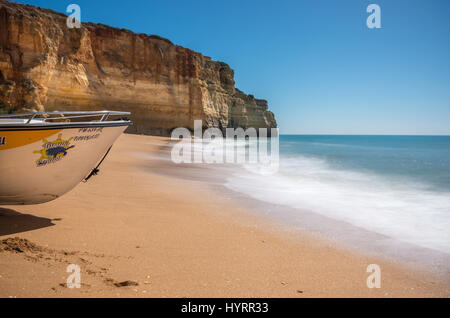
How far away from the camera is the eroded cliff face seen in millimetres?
20625

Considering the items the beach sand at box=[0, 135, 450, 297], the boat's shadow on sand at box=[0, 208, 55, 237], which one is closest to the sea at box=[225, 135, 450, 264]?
the beach sand at box=[0, 135, 450, 297]

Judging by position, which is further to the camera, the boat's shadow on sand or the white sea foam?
the white sea foam

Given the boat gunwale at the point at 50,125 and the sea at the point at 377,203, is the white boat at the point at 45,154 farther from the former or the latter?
the sea at the point at 377,203

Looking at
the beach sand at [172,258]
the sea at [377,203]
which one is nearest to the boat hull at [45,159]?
the beach sand at [172,258]

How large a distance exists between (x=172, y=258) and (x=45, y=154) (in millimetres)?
2170

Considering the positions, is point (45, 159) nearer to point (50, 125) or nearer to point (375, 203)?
point (50, 125)

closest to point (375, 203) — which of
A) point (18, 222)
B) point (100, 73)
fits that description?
point (18, 222)

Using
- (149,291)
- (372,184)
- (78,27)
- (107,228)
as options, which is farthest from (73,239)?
(78,27)

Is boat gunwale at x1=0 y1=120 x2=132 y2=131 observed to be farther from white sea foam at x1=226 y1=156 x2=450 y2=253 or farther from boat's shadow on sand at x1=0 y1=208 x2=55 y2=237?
white sea foam at x1=226 y1=156 x2=450 y2=253

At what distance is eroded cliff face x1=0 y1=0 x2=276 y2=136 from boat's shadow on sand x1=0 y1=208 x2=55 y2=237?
19624 millimetres

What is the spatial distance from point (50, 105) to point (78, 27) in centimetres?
863

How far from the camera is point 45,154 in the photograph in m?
3.61

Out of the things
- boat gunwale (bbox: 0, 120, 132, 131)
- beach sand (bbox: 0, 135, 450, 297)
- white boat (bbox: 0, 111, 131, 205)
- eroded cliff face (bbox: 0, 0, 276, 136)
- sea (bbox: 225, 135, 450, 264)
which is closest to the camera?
beach sand (bbox: 0, 135, 450, 297)
